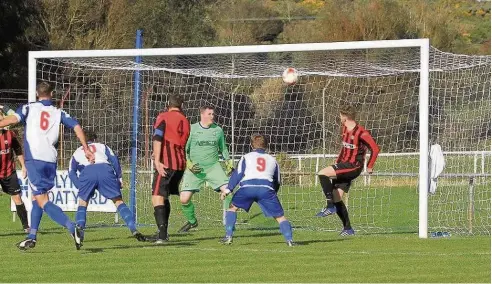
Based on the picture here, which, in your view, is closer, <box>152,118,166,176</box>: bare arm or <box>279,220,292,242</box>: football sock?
<box>279,220,292,242</box>: football sock

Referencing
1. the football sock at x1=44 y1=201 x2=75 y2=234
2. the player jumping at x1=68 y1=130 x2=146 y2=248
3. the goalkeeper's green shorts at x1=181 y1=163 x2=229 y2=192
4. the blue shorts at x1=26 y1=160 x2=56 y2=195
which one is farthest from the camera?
the goalkeeper's green shorts at x1=181 y1=163 x2=229 y2=192

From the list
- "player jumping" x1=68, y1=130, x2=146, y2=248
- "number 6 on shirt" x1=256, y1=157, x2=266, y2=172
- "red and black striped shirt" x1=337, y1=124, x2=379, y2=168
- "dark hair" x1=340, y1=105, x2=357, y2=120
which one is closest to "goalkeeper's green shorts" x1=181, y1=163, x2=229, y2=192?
"red and black striped shirt" x1=337, y1=124, x2=379, y2=168

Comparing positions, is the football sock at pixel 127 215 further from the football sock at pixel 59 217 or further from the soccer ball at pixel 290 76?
the soccer ball at pixel 290 76

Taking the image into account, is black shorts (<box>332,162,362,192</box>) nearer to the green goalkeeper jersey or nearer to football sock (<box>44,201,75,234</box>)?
the green goalkeeper jersey

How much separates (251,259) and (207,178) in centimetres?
499

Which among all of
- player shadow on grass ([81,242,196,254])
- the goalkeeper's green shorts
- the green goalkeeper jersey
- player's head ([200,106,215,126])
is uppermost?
player's head ([200,106,215,126])

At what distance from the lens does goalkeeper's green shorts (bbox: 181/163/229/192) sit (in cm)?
1948

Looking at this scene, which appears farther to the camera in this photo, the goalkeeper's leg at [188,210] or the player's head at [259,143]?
the goalkeeper's leg at [188,210]

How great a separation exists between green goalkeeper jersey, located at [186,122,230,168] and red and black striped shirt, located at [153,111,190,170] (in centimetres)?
270

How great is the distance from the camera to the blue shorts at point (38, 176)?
1549cm

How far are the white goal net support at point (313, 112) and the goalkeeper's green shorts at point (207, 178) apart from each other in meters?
1.44

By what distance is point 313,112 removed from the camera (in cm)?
2578

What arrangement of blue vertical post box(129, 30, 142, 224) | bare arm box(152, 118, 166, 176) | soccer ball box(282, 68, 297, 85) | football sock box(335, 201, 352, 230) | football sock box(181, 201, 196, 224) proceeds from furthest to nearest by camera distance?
blue vertical post box(129, 30, 142, 224) < football sock box(181, 201, 196, 224) < soccer ball box(282, 68, 297, 85) < football sock box(335, 201, 352, 230) < bare arm box(152, 118, 166, 176)

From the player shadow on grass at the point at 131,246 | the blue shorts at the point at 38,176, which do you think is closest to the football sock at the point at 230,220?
the player shadow on grass at the point at 131,246
